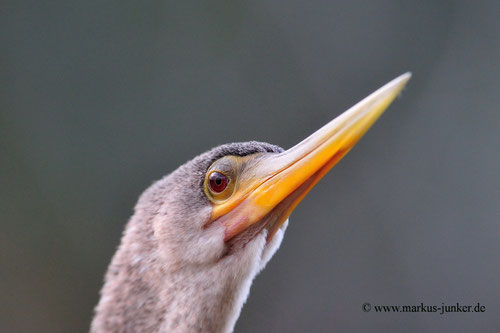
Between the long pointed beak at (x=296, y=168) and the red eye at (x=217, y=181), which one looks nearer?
the long pointed beak at (x=296, y=168)

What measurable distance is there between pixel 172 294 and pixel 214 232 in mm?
160

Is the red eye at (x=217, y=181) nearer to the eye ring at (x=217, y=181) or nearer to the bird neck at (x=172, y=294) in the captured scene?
the eye ring at (x=217, y=181)

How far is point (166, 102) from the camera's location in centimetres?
194

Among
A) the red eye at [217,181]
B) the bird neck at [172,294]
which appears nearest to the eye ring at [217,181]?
the red eye at [217,181]

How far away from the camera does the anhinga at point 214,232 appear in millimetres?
985

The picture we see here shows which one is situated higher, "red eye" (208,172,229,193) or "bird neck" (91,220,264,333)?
"red eye" (208,172,229,193)

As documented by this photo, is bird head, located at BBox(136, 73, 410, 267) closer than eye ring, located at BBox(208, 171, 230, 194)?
Yes

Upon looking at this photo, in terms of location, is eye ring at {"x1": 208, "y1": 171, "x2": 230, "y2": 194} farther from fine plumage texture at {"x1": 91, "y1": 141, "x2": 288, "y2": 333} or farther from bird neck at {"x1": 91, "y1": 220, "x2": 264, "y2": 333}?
bird neck at {"x1": 91, "y1": 220, "x2": 264, "y2": 333}

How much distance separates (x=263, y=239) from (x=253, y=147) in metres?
0.23

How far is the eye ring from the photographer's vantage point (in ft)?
3.55

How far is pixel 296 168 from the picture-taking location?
3.32 feet

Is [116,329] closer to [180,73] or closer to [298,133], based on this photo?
[298,133]

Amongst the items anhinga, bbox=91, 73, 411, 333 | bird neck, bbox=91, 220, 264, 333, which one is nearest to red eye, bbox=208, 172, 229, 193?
anhinga, bbox=91, 73, 411, 333

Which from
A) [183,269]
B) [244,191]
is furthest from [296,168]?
[183,269]
